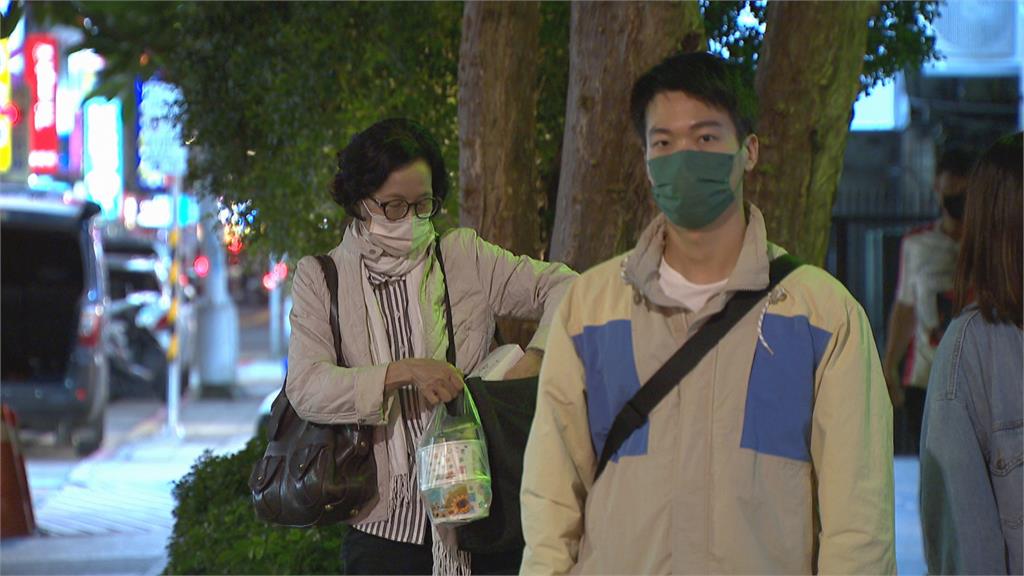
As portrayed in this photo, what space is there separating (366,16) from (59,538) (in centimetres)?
440

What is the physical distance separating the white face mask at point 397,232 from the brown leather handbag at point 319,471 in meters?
0.16

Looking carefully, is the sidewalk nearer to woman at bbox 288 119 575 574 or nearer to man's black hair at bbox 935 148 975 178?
woman at bbox 288 119 575 574

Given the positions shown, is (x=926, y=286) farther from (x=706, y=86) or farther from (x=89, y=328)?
(x=89, y=328)

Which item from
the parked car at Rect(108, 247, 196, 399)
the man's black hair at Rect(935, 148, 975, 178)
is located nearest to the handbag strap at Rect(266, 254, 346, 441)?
the man's black hair at Rect(935, 148, 975, 178)

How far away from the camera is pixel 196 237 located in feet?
76.0

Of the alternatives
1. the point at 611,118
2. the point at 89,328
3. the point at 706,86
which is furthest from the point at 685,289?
the point at 89,328

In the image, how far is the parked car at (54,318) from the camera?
13867 millimetres

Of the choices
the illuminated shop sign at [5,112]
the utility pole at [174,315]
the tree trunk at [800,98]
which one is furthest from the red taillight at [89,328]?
the tree trunk at [800,98]

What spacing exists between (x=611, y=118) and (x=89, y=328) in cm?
975

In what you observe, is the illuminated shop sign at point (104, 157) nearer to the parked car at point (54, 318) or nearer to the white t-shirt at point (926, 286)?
the parked car at point (54, 318)

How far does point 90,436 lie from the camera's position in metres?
14.5

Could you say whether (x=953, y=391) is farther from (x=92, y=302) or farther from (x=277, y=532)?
(x=92, y=302)

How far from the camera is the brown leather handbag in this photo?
380 centimetres

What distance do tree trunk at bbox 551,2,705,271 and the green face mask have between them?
2.65 m
